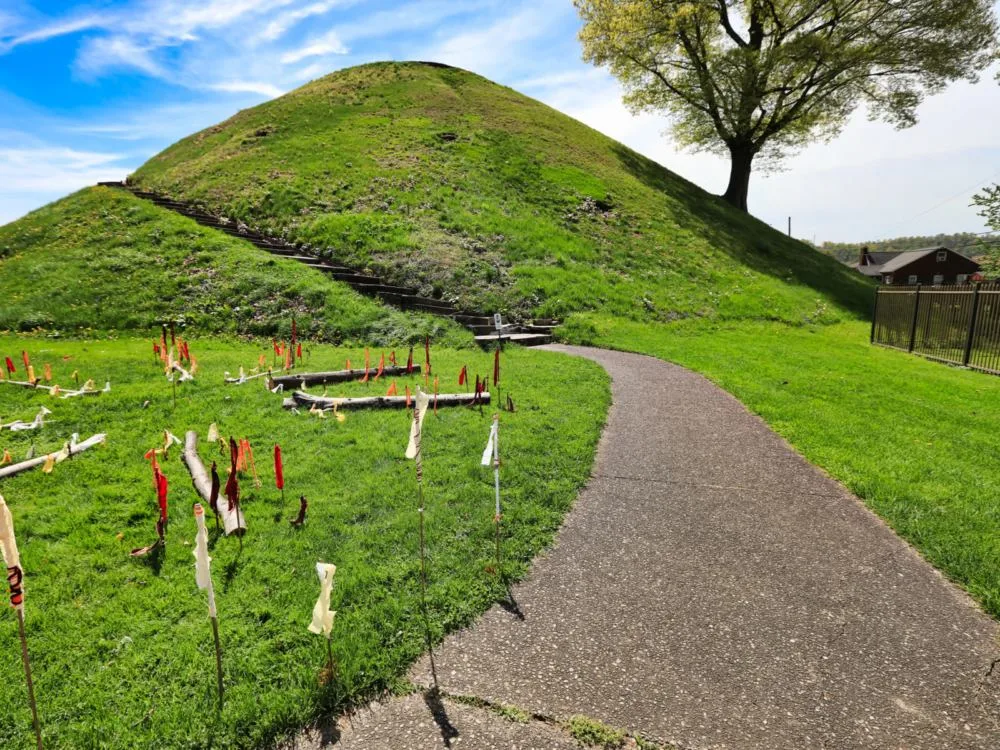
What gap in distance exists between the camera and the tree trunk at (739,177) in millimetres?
33469

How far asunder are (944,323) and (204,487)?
18.6m

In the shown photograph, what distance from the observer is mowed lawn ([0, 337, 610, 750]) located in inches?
119

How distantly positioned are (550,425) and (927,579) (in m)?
4.56

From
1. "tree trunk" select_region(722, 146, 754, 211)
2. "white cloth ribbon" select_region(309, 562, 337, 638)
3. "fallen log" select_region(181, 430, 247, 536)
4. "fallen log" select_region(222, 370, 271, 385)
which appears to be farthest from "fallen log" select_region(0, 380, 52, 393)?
"tree trunk" select_region(722, 146, 754, 211)

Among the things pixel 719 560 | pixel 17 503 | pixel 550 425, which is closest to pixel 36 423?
pixel 17 503

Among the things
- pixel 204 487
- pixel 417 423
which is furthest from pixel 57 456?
pixel 417 423

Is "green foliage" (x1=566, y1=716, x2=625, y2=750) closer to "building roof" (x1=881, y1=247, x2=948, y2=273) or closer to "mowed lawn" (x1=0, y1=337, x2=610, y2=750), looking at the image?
"mowed lawn" (x1=0, y1=337, x2=610, y2=750)

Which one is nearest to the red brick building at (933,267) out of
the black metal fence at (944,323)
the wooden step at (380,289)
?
the black metal fence at (944,323)

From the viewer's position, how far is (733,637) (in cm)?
361

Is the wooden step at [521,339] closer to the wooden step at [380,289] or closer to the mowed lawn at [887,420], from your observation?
the mowed lawn at [887,420]

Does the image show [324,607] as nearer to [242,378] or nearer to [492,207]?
[242,378]

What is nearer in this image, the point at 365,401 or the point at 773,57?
the point at 365,401

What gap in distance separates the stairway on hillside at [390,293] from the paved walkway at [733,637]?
30.7 feet

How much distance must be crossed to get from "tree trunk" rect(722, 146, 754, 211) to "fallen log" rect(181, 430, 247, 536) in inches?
1416
